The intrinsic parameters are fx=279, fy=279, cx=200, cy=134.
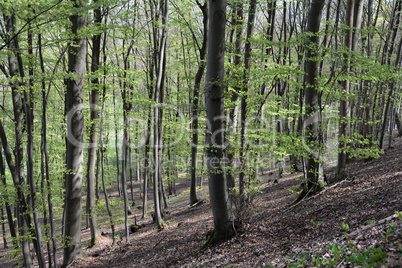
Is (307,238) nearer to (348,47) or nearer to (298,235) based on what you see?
(298,235)

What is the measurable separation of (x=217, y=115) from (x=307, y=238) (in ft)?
10.2

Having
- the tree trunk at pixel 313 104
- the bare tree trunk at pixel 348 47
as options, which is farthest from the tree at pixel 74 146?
the bare tree trunk at pixel 348 47

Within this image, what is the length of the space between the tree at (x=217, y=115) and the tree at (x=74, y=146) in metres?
4.40

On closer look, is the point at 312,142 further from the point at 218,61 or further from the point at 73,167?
the point at 73,167

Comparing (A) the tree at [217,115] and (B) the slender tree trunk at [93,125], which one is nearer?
(A) the tree at [217,115]

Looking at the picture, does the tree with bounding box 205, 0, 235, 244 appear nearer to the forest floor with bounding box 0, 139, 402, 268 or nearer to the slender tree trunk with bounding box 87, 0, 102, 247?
the forest floor with bounding box 0, 139, 402, 268

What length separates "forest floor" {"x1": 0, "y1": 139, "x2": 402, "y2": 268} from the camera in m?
3.58

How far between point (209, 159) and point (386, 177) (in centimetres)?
559

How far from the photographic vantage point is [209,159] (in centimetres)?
645

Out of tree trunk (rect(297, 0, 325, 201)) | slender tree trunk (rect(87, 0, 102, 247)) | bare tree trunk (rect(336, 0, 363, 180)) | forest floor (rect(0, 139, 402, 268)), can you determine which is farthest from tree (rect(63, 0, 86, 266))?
bare tree trunk (rect(336, 0, 363, 180))

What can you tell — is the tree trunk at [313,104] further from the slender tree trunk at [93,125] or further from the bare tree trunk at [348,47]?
the slender tree trunk at [93,125]

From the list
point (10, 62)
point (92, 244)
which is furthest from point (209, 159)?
point (92, 244)

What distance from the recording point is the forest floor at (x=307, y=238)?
3584 mm

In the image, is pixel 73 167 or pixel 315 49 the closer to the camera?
pixel 315 49
